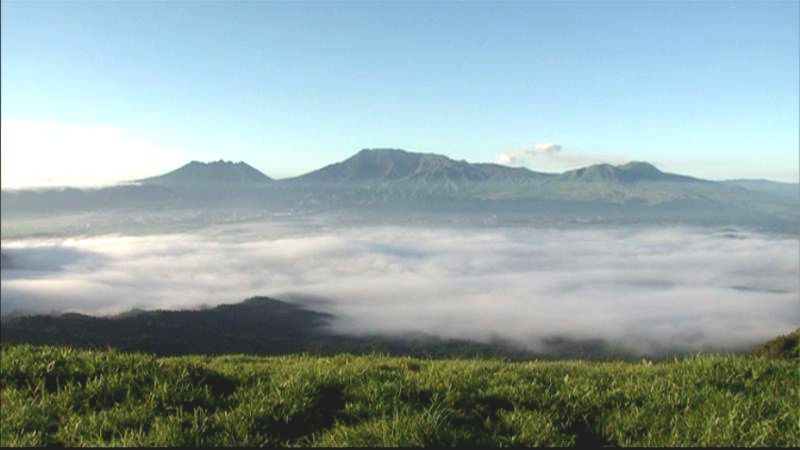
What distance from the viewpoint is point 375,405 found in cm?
838

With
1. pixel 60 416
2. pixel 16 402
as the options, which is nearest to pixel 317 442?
pixel 60 416

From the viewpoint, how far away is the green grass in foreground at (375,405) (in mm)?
7402

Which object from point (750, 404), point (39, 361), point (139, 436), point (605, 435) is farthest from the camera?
point (39, 361)

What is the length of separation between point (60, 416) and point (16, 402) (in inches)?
32.8

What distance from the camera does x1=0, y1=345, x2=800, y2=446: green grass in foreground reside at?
7.40 m

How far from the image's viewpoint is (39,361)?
9.45 meters

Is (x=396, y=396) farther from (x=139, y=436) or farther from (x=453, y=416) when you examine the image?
(x=139, y=436)

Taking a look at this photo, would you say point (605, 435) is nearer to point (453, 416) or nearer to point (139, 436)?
point (453, 416)

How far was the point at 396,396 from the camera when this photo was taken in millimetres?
8594

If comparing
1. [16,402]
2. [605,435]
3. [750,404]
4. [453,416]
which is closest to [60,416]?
[16,402]

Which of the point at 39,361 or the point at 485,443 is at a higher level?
the point at 39,361

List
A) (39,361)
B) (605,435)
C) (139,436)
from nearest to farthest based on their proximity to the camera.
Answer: (139,436)
(605,435)
(39,361)

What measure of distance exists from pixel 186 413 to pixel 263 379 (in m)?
2.01

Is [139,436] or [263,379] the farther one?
[263,379]
